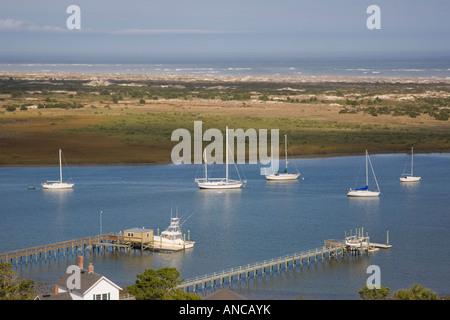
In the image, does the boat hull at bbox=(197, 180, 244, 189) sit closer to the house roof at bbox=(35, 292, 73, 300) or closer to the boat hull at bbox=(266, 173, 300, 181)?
the boat hull at bbox=(266, 173, 300, 181)

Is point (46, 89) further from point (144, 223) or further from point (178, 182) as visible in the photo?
point (144, 223)

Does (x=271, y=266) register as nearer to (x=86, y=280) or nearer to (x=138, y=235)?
(x=138, y=235)

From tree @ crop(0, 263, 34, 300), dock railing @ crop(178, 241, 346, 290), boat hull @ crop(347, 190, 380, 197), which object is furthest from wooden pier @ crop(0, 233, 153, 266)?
boat hull @ crop(347, 190, 380, 197)

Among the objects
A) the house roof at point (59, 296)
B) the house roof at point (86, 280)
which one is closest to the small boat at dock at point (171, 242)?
the house roof at point (86, 280)

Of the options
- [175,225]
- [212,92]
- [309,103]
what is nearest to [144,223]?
[175,225]

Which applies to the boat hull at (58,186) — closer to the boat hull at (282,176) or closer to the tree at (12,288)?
the boat hull at (282,176)
